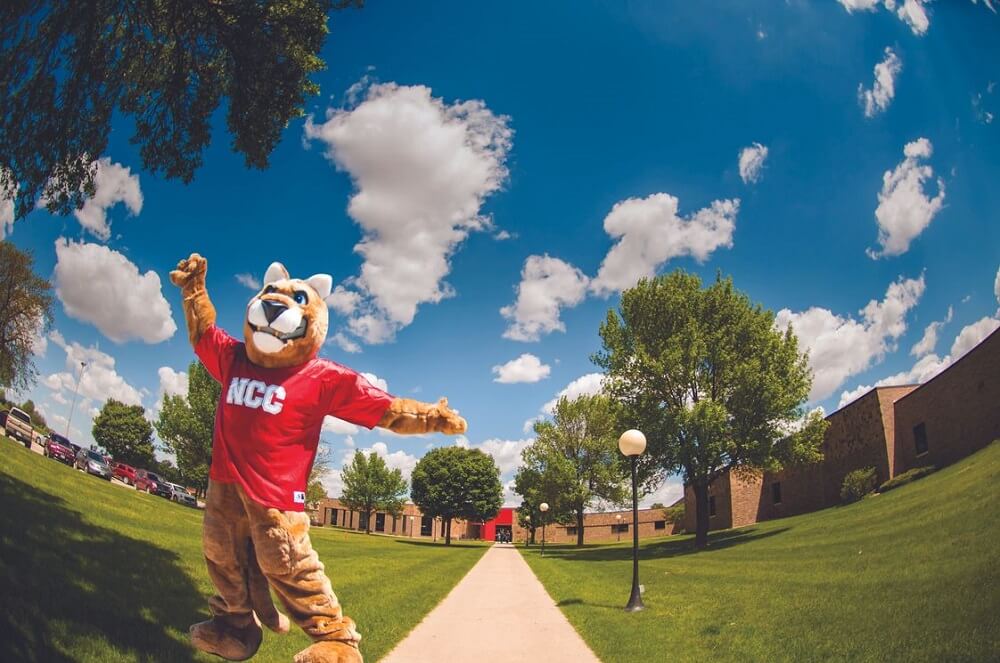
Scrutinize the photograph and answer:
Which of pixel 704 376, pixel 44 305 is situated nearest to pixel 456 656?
pixel 44 305

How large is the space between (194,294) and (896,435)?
3067 cm

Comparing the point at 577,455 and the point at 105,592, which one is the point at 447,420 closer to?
the point at 105,592

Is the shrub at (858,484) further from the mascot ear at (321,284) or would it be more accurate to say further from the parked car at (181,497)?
the parked car at (181,497)

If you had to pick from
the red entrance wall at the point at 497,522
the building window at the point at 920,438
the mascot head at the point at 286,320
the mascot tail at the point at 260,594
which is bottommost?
the red entrance wall at the point at 497,522

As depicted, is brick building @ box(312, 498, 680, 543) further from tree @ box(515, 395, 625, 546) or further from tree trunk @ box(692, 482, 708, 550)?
tree trunk @ box(692, 482, 708, 550)

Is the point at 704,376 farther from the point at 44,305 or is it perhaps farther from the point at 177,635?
the point at 44,305

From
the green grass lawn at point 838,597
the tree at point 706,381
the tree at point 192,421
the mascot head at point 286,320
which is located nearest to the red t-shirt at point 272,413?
the mascot head at point 286,320

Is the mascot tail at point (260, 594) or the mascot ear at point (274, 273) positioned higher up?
the mascot ear at point (274, 273)

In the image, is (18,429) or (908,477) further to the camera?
(18,429)

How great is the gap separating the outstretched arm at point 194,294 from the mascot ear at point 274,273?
1.75 feet

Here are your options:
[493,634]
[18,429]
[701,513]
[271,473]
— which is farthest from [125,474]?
[271,473]

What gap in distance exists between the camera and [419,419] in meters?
3.55

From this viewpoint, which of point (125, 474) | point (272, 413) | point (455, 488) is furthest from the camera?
point (455, 488)

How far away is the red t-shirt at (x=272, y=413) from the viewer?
10.0 ft
